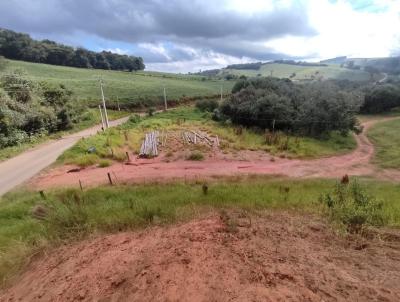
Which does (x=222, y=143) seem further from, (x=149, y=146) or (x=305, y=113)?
(x=305, y=113)

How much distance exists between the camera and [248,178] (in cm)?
1593

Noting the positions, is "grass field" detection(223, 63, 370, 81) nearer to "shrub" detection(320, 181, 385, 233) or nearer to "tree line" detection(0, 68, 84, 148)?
"tree line" detection(0, 68, 84, 148)

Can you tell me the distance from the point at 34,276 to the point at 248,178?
11309 millimetres

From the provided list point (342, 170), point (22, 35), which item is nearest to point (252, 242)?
point (342, 170)

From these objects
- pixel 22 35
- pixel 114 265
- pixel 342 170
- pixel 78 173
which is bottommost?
pixel 342 170

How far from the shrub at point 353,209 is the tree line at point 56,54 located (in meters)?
92.1

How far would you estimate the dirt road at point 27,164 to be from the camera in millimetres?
17611

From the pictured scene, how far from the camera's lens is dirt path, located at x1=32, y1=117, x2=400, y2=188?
16578 mm

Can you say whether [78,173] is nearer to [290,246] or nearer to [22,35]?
[290,246]

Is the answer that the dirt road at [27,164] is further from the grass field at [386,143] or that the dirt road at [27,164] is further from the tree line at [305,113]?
the grass field at [386,143]

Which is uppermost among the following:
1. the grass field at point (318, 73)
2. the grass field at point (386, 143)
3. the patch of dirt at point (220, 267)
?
the patch of dirt at point (220, 267)

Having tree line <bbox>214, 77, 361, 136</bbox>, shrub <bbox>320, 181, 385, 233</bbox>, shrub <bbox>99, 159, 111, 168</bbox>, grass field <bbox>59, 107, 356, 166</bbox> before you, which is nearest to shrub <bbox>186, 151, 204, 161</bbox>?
grass field <bbox>59, 107, 356, 166</bbox>

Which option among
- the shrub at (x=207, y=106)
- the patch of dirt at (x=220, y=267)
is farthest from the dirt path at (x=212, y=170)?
the shrub at (x=207, y=106)

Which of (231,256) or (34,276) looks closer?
(231,256)
